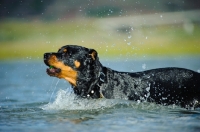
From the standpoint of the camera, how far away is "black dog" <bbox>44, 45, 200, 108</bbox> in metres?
8.13

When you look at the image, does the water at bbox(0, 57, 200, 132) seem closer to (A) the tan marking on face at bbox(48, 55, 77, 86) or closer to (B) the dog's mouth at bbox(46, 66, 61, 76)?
(A) the tan marking on face at bbox(48, 55, 77, 86)

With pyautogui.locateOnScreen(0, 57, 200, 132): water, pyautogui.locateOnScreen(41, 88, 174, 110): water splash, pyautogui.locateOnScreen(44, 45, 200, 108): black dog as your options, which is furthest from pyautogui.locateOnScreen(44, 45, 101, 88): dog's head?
pyautogui.locateOnScreen(0, 57, 200, 132): water

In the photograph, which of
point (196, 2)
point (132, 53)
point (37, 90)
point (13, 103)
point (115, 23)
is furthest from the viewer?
point (132, 53)

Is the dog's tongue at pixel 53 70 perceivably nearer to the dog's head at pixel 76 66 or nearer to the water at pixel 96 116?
the dog's head at pixel 76 66

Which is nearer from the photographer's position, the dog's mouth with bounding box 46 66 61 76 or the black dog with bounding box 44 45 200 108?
the dog's mouth with bounding box 46 66 61 76

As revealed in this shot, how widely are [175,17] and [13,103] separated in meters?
42.1

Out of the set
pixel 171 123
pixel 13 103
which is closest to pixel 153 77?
pixel 171 123

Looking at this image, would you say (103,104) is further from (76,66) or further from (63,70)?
(63,70)

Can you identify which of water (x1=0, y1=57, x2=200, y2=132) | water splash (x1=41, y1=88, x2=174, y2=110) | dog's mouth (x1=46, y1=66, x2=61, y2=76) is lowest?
water (x1=0, y1=57, x2=200, y2=132)

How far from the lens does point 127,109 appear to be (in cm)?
810

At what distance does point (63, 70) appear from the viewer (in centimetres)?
809

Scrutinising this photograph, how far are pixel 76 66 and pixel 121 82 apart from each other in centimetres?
85

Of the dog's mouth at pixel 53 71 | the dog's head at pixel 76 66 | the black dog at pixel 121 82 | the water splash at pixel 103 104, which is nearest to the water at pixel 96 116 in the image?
the water splash at pixel 103 104

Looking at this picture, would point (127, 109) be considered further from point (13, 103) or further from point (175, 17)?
point (175, 17)
